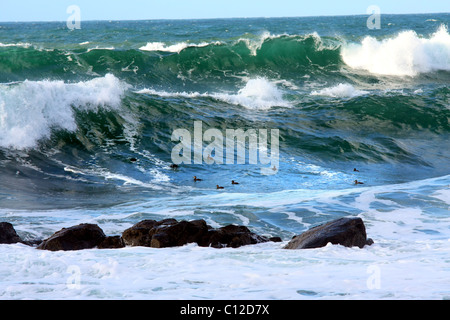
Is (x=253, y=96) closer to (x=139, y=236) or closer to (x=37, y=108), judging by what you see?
(x=37, y=108)

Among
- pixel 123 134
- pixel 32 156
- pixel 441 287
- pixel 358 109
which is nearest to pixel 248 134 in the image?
pixel 123 134

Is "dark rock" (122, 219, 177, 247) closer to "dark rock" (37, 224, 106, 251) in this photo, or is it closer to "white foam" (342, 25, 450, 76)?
"dark rock" (37, 224, 106, 251)

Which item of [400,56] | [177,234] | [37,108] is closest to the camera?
[177,234]

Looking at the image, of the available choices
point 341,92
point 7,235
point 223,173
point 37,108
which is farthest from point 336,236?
point 341,92

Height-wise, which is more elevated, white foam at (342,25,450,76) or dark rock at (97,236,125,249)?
white foam at (342,25,450,76)

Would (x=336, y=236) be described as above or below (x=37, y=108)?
below

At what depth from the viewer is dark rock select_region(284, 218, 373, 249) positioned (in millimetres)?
6504

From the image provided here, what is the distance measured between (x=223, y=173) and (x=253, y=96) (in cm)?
883

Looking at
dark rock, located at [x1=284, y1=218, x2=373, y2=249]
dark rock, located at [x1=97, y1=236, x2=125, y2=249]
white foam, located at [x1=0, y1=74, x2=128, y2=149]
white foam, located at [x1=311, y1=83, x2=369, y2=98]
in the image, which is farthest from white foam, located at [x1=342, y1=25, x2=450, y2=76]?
dark rock, located at [x1=97, y1=236, x2=125, y2=249]

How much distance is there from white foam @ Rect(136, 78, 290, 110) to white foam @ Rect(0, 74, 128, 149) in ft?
9.89

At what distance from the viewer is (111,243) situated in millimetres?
6711

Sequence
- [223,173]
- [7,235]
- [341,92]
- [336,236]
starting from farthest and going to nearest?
1. [341,92]
2. [223,173]
3. [7,235]
4. [336,236]

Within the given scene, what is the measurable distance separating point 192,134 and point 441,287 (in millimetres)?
11569
